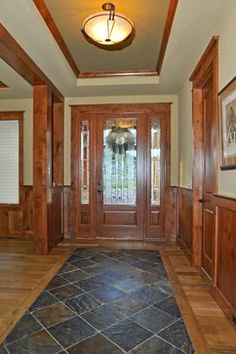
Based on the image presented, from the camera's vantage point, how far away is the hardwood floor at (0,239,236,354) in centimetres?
210

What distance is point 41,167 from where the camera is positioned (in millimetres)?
4137

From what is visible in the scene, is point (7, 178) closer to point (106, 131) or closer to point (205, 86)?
point (106, 131)

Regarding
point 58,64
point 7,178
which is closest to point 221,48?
point 58,64

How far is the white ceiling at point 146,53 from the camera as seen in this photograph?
2430 millimetres

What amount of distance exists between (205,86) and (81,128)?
8.03 feet

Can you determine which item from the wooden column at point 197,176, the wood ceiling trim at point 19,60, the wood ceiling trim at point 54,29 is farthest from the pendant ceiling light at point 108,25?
the wooden column at point 197,176

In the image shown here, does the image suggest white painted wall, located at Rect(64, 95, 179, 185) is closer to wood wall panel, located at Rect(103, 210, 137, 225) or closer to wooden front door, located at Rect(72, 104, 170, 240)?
wooden front door, located at Rect(72, 104, 170, 240)

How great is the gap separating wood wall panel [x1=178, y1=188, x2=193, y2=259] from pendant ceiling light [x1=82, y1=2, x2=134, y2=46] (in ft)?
7.09

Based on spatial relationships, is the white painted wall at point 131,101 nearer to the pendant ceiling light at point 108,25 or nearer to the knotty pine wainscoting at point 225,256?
the pendant ceiling light at point 108,25

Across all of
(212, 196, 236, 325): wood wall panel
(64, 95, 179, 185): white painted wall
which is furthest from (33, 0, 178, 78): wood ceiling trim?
(212, 196, 236, 325): wood wall panel

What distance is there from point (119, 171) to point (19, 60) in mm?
2544

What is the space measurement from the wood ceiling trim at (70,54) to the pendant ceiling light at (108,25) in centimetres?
41

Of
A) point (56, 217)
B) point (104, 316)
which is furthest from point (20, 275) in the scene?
point (56, 217)

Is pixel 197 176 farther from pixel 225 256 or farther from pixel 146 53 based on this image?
pixel 146 53
